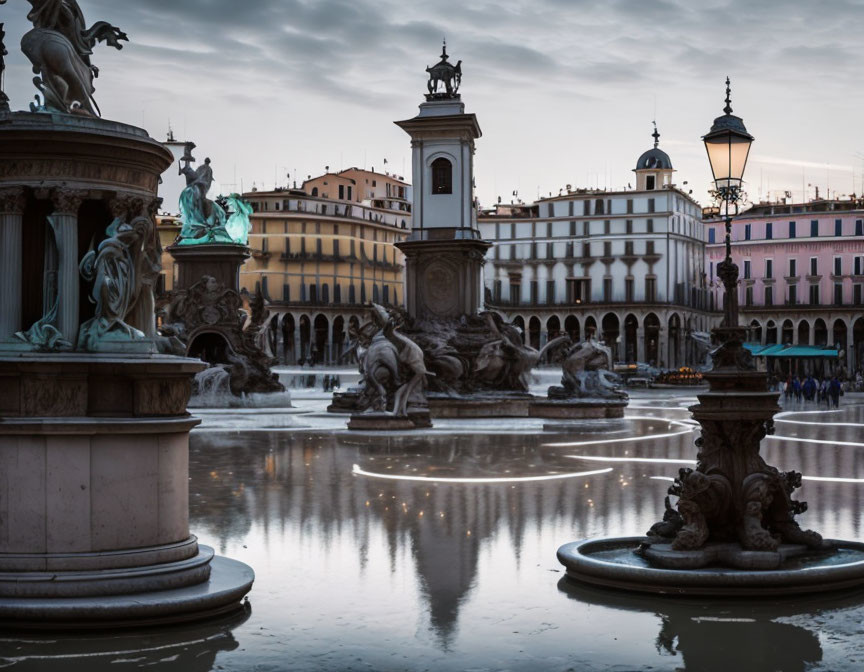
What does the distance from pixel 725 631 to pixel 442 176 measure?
30619 mm

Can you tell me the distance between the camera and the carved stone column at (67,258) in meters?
9.32

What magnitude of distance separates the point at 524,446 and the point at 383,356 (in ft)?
19.3

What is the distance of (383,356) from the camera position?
28156mm

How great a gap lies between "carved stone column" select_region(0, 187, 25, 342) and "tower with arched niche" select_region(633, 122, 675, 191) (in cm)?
10471

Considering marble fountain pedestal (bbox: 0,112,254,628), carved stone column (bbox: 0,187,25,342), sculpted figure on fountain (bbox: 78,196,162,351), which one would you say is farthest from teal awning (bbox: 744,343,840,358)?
carved stone column (bbox: 0,187,25,342)

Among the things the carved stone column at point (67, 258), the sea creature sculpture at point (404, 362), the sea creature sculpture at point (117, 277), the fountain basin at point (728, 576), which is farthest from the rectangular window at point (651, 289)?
the carved stone column at point (67, 258)

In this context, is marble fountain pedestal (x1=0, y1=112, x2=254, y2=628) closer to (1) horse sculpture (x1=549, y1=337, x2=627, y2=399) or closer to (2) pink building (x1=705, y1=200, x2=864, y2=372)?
(1) horse sculpture (x1=549, y1=337, x2=627, y2=399)

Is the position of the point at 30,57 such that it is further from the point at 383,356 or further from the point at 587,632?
the point at 383,356

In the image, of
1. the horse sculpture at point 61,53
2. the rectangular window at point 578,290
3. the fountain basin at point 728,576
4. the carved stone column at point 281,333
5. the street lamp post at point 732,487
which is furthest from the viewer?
the rectangular window at point 578,290

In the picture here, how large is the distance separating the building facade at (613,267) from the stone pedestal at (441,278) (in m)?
68.4

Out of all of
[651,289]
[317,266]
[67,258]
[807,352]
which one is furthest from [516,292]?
[67,258]

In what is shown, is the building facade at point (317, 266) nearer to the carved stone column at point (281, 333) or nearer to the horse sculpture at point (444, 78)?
the carved stone column at point (281, 333)

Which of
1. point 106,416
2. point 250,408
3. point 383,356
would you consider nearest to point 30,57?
point 106,416

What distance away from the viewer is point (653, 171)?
11125 cm
